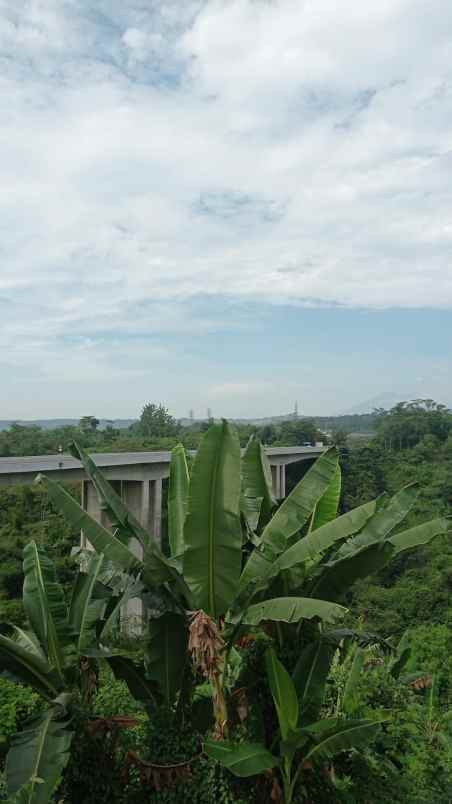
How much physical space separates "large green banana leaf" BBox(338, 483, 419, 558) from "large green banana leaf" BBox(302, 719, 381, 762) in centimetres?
144

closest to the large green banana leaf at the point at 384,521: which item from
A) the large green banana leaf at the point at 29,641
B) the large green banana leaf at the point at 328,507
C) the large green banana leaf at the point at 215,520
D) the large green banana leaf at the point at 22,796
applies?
the large green banana leaf at the point at 328,507

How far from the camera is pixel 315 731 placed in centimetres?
523

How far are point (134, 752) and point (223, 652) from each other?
54.0 inches

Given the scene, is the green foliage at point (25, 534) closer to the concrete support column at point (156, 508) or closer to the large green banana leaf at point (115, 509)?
the concrete support column at point (156, 508)

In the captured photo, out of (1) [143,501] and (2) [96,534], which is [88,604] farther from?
(1) [143,501]

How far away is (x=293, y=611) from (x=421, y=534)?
1680mm

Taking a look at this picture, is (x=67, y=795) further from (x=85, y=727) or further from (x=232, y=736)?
(x=232, y=736)

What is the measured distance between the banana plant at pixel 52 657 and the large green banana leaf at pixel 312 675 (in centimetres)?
189

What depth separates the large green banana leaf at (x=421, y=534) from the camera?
5855 millimetres

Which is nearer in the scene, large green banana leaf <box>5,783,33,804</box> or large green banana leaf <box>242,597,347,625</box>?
large green banana leaf <box>5,783,33,804</box>

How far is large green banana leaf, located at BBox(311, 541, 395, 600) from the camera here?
556cm

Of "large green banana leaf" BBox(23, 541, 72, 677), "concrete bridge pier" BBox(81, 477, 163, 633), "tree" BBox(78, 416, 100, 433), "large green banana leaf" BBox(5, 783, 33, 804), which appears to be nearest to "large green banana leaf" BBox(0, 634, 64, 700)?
"large green banana leaf" BBox(23, 541, 72, 677)

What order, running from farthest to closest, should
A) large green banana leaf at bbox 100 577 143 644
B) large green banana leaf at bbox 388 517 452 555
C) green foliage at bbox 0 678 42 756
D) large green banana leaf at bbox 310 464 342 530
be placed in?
1. large green banana leaf at bbox 310 464 342 530
2. green foliage at bbox 0 678 42 756
3. large green banana leaf at bbox 388 517 452 555
4. large green banana leaf at bbox 100 577 143 644

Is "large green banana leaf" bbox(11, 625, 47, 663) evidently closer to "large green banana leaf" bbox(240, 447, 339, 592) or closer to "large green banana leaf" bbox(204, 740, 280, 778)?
"large green banana leaf" bbox(204, 740, 280, 778)
